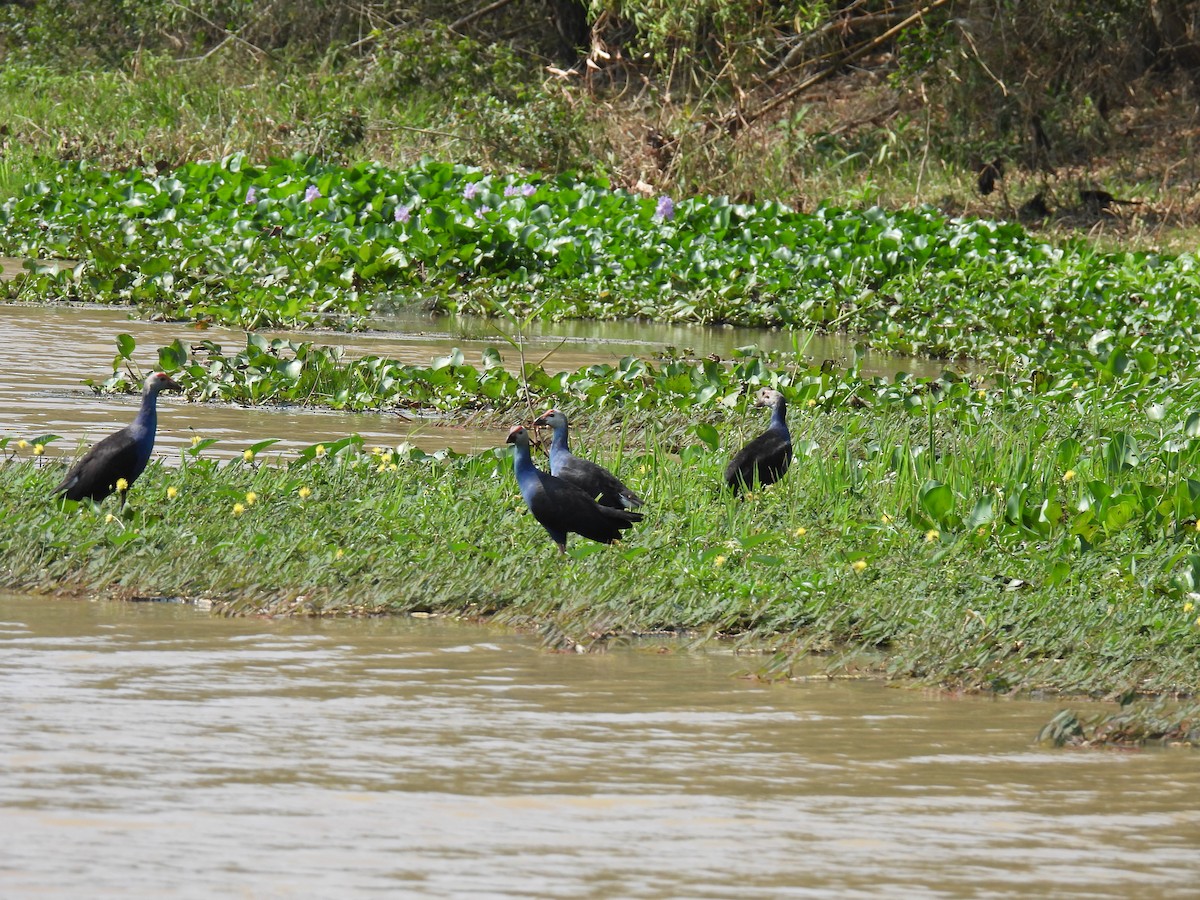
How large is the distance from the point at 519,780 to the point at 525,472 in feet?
8.16

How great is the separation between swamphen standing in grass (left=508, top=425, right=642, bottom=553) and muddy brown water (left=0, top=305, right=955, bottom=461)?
89.2 inches

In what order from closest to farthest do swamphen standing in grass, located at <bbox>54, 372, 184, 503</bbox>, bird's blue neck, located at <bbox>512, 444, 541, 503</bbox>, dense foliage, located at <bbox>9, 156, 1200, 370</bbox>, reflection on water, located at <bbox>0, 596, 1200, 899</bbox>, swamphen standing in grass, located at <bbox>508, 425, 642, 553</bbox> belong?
reflection on water, located at <bbox>0, 596, 1200, 899</bbox> < swamphen standing in grass, located at <bbox>508, 425, 642, 553</bbox> < bird's blue neck, located at <bbox>512, 444, 541, 503</bbox> < swamphen standing in grass, located at <bbox>54, 372, 184, 503</bbox> < dense foliage, located at <bbox>9, 156, 1200, 370</bbox>

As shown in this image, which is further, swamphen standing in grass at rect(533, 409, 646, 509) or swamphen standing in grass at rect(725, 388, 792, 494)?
swamphen standing in grass at rect(725, 388, 792, 494)

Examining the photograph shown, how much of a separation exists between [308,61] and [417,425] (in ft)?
55.1

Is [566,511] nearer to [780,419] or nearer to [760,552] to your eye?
[760,552]

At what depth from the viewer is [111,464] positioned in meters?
6.65

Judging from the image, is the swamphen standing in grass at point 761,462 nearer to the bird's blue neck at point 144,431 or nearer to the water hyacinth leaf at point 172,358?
the bird's blue neck at point 144,431

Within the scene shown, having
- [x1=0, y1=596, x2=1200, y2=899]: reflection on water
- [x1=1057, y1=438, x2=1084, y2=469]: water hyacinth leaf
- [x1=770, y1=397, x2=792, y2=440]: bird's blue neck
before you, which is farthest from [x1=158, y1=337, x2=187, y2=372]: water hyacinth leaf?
[x1=1057, y1=438, x2=1084, y2=469]: water hyacinth leaf

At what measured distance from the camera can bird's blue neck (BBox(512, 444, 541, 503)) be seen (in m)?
6.50

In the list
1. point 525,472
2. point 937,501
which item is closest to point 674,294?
point 937,501

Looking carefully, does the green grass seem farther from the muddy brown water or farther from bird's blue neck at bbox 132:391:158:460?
the muddy brown water

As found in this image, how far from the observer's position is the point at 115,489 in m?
6.71

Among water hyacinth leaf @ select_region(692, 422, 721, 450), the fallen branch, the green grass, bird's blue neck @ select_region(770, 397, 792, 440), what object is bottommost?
the green grass

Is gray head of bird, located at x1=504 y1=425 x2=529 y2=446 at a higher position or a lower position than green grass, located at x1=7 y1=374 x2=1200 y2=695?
higher
